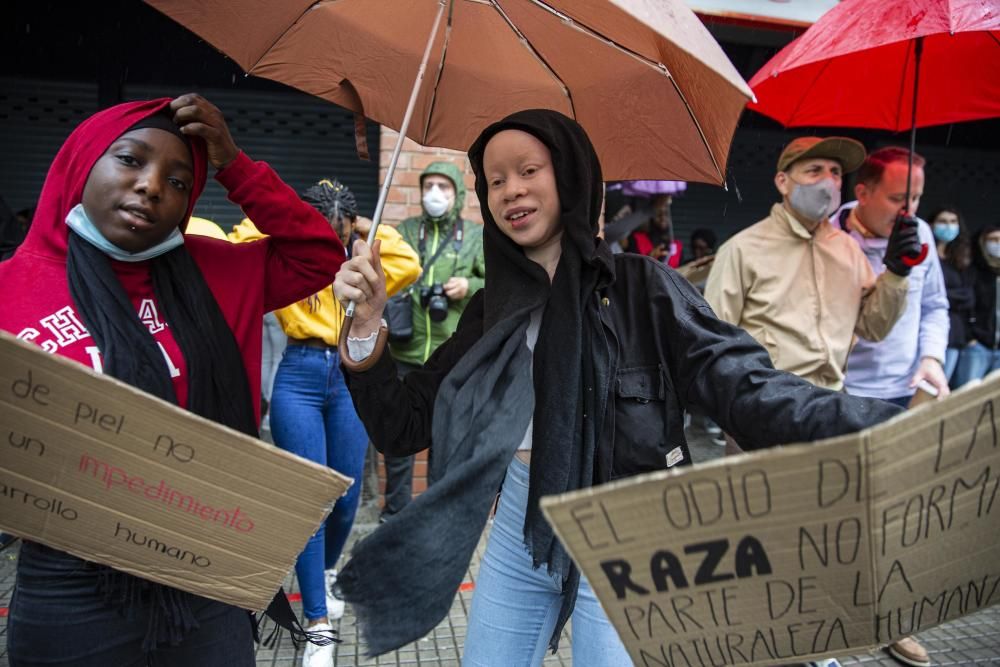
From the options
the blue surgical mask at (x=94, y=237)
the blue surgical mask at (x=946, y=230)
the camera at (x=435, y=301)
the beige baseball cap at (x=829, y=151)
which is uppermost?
the beige baseball cap at (x=829, y=151)

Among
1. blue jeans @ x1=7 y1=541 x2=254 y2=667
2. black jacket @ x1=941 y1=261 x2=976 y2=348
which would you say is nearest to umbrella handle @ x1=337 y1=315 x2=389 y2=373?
blue jeans @ x1=7 y1=541 x2=254 y2=667

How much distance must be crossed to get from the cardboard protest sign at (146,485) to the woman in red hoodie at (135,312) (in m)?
0.30

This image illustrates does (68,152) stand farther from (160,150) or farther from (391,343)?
(391,343)

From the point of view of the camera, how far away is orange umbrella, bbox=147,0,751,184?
2230mm

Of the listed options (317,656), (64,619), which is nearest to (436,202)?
(317,656)

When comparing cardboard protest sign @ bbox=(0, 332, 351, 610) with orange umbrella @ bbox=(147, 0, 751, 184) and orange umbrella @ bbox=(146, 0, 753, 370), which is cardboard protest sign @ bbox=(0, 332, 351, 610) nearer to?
orange umbrella @ bbox=(146, 0, 753, 370)

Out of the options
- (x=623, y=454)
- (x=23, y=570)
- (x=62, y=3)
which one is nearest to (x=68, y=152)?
(x=23, y=570)

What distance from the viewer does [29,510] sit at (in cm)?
154

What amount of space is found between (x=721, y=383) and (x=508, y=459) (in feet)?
1.71

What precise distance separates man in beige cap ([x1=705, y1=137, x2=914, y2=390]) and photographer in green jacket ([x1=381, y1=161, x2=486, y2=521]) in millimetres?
1611

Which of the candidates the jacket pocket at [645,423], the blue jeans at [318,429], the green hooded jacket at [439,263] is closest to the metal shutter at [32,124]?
the green hooded jacket at [439,263]

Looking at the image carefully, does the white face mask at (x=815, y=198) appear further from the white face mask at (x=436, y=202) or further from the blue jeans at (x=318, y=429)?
the blue jeans at (x=318, y=429)

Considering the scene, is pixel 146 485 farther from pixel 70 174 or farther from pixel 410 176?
pixel 410 176

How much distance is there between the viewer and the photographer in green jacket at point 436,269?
188 inches
